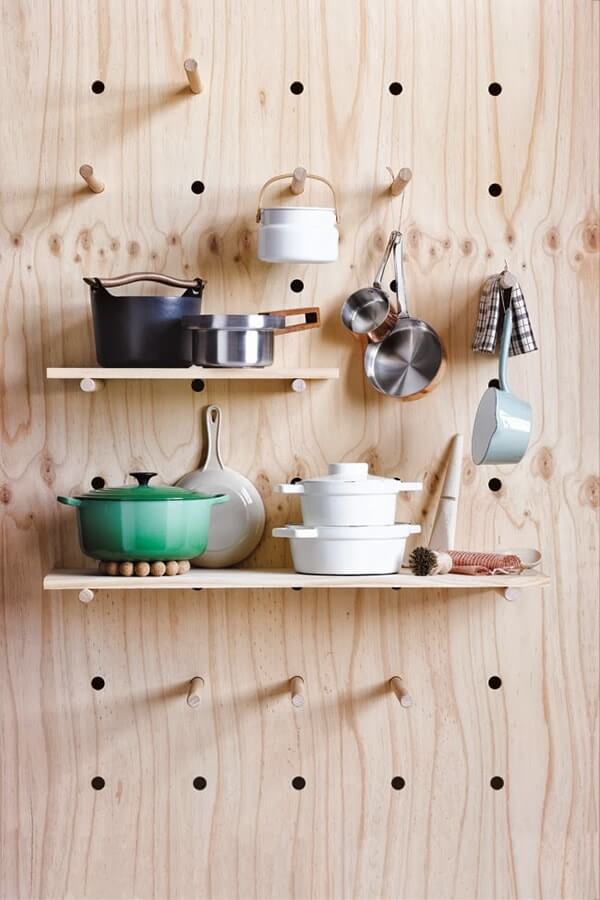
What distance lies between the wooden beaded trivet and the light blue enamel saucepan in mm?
576

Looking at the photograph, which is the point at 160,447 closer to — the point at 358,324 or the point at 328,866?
the point at 358,324

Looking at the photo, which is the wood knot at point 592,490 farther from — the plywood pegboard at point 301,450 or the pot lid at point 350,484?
the pot lid at point 350,484

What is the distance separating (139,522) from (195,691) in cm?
35

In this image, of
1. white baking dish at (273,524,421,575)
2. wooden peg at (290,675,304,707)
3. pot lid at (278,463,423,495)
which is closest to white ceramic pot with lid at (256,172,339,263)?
pot lid at (278,463,423,495)

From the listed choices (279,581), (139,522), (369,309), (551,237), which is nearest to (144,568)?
(139,522)

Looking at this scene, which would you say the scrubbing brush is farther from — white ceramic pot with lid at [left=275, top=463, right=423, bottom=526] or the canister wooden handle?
the canister wooden handle

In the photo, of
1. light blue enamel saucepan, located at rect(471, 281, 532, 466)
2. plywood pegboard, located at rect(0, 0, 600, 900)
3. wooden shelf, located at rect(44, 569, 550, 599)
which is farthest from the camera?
plywood pegboard, located at rect(0, 0, 600, 900)

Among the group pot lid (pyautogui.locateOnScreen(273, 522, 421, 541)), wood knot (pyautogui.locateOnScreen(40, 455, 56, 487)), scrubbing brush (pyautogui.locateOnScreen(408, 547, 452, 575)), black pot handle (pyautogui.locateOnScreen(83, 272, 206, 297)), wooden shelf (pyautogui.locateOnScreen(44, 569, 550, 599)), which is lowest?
wooden shelf (pyautogui.locateOnScreen(44, 569, 550, 599))

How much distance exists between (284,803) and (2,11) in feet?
5.18

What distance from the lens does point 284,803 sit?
6.59 feet

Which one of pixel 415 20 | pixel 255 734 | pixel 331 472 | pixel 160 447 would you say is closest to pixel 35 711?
pixel 255 734

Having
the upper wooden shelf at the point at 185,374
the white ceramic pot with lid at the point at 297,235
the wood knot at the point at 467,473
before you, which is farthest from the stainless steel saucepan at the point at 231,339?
the wood knot at the point at 467,473

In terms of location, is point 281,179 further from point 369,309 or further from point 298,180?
point 369,309

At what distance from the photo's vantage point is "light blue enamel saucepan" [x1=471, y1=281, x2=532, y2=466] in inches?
74.4
